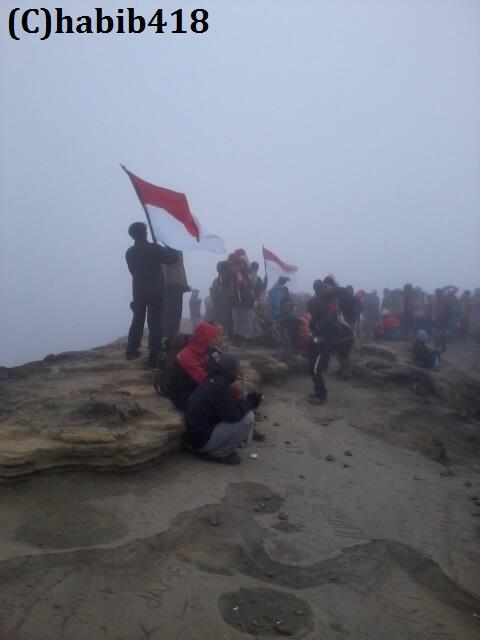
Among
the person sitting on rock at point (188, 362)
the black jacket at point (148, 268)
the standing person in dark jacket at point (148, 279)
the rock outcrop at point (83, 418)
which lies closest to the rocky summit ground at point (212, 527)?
the rock outcrop at point (83, 418)

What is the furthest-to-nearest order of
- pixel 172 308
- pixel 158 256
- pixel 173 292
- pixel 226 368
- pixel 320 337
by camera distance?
pixel 172 308
pixel 173 292
pixel 320 337
pixel 158 256
pixel 226 368

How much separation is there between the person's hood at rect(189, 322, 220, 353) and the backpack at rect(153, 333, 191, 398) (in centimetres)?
34

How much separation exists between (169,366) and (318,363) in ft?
10.8

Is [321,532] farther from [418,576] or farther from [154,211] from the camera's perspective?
[154,211]

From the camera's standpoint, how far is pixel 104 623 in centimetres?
306

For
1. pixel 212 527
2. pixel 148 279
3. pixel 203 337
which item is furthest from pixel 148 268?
pixel 212 527

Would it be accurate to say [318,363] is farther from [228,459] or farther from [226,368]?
[226,368]

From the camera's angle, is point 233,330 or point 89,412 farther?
point 233,330

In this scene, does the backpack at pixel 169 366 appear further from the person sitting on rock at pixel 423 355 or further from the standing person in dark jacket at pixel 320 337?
the person sitting on rock at pixel 423 355

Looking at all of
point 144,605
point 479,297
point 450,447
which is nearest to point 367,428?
point 450,447

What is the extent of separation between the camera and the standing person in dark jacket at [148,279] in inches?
296

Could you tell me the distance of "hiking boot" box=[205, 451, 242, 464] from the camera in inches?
227

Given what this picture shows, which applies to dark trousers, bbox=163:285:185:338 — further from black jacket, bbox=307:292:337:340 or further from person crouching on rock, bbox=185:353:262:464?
person crouching on rock, bbox=185:353:262:464

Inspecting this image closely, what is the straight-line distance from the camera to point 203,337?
613cm
